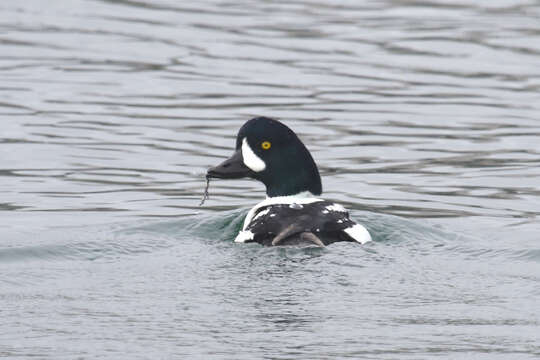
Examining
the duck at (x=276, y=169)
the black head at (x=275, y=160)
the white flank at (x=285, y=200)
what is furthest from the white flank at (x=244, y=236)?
the black head at (x=275, y=160)

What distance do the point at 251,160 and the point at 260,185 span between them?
10.6 ft

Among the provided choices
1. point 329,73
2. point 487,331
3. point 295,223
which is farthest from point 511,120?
point 487,331

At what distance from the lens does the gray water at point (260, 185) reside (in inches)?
342

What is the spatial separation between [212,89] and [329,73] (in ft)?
5.39

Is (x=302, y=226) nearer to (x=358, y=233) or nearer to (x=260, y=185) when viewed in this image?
(x=358, y=233)

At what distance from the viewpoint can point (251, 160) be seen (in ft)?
37.9

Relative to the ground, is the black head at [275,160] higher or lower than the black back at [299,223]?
higher

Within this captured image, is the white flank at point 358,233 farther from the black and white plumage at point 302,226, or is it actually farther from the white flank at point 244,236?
the white flank at point 244,236

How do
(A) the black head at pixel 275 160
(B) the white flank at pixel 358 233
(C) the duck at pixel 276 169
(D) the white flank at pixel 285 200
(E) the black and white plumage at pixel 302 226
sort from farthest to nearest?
1. (A) the black head at pixel 275 160
2. (D) the white flank at pixel 285 200
3. (C) the duck at pixel 276 169
4. (B) the white flank at pixel 358 233
5. (E) the black and white plumage at pixel 302 226

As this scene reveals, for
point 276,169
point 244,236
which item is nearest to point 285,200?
point 276,169

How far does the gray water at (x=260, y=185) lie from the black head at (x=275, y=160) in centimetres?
59

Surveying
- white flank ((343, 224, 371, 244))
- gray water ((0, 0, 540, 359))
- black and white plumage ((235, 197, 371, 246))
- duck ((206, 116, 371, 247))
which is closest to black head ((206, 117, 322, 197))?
duck ((206, 116, 371, 247))

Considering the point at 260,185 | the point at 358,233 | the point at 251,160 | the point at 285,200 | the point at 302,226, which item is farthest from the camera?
the point at 260,185

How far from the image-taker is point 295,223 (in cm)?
1048
